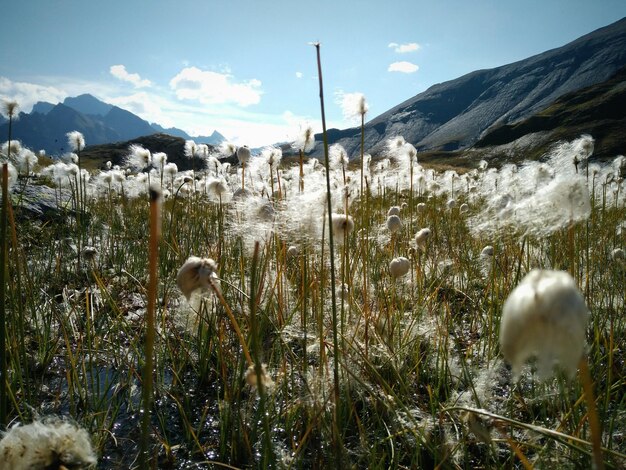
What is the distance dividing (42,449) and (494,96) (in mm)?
173143

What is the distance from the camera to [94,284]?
10.3 ft

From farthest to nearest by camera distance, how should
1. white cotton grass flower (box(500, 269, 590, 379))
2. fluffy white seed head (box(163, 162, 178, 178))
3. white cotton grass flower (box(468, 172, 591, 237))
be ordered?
fluffy white seed head (box(163, 162, 178, 178)) < white cotton grass flower (box(468, 172, 591, 237)) < white cotton grass flower (box(500, 269, 590, 379))

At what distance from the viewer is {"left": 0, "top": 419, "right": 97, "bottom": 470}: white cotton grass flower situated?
80 centimetres

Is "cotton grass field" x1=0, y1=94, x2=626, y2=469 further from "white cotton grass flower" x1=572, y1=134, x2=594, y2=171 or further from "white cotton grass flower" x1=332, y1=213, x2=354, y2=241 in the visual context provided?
"white cotton grass flower" x1=572, y1=134, x2=594, y2=171

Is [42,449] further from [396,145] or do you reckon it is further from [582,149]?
[396,145]

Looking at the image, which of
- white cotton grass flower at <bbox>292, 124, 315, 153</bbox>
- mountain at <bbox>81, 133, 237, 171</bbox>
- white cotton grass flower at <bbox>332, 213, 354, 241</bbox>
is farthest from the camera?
mountain at <bbox>81, 133, 237, 171</bbox>

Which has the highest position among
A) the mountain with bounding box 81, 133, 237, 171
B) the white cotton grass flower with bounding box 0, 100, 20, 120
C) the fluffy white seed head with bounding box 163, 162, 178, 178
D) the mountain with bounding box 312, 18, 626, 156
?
the mountain with bounding box 312, 18, 626, 156

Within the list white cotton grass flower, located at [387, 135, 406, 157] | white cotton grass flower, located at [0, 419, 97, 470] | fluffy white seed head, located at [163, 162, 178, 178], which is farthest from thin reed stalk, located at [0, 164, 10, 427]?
fluffy white seed head, located at [163, 162, 178, 178]

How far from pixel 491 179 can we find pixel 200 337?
6.36 metres

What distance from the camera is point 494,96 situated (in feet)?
488

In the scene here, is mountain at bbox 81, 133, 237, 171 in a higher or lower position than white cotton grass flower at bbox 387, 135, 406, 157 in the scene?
higher

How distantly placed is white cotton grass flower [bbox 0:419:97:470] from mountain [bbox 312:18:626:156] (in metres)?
99.5

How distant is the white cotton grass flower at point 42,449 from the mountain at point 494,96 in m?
99.5

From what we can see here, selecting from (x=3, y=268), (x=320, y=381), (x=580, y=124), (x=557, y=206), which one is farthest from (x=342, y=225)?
(x=580, y=124)
